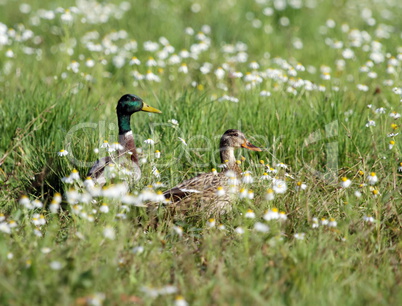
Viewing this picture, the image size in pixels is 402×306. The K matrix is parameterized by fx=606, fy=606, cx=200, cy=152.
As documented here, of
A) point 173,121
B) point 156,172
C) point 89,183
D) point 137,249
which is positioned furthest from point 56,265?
point 173,121

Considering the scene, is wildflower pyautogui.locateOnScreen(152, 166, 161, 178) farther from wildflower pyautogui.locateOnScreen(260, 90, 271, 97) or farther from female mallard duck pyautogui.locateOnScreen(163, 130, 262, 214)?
wildflower pyautogui.locateOnScreen(260, 90, 271, 97)

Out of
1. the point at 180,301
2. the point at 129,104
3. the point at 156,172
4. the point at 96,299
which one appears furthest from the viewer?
the point at 129,104

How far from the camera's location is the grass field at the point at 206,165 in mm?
3127

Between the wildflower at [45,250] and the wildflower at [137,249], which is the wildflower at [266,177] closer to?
the wildflower at [137,249]

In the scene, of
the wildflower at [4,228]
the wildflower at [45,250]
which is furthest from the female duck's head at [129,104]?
the wildflower at [45,250]

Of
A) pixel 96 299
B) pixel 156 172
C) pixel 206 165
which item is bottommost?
pixel 206 165

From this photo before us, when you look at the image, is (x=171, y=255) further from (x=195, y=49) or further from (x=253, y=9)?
(x=253, y=9)

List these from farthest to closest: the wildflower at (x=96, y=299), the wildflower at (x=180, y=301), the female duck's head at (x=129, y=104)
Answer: the female duck's head at (x=129, y=104) < the wildflower at (x=180, y=301) < the wildflower at (x=96, y=299)

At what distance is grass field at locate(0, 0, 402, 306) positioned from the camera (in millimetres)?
3127

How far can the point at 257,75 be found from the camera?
6.29m

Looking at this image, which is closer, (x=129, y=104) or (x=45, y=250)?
(x=45, y=250)

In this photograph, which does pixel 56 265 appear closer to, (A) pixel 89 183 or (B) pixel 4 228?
(B) pixel 4 228

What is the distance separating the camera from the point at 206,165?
514cm

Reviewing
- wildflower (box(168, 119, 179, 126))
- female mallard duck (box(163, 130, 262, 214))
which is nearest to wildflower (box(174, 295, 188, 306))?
female mallard duck (box(163, 130, 262, 214))
